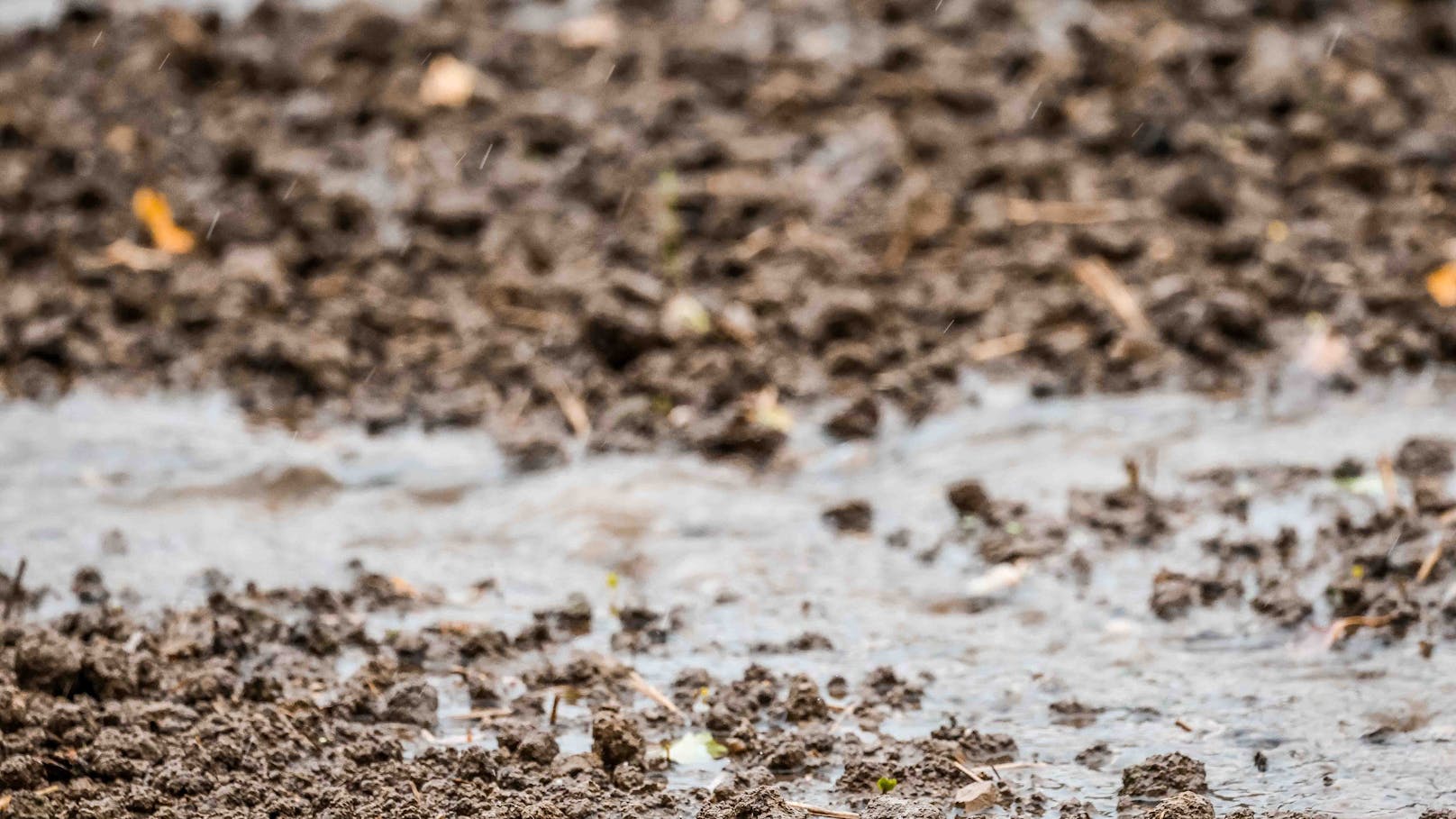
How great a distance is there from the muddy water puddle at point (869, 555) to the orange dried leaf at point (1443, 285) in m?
0.43

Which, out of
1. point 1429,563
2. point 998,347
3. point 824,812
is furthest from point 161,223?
point 1429,563

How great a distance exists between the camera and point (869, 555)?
11.9ft

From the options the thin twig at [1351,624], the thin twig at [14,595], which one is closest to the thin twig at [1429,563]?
the thin twig at [1351,624]

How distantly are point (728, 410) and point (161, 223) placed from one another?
84.4 inches

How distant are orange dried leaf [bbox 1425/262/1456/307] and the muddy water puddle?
426mm

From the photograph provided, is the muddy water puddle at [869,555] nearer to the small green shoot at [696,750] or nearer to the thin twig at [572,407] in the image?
the small green shoot at [696,750]

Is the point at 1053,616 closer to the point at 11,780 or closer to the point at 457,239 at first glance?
the point at 11,780

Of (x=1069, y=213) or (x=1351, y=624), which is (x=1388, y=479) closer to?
(x=1351, y=624)

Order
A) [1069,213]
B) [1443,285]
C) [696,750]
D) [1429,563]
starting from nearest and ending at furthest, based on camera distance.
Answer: [696,750], [1429,563], [1443,285], [1069,213]

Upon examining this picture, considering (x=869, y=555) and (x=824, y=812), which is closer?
(x=824, y=812)

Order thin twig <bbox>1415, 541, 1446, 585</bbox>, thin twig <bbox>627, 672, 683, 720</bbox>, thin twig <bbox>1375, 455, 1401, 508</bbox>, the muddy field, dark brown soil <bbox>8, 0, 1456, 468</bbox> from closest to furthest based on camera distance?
the muddy field < thin twig <bbox>627, 672, 683, 720</bbox> < thin twig <bbox>1415, 541, 1446, 585</bbox> < thin twig <bbox>1375, 455, 1401, 508</bbox> < dark brown soil <bbox>8, 0, 1456, 468</bbox>

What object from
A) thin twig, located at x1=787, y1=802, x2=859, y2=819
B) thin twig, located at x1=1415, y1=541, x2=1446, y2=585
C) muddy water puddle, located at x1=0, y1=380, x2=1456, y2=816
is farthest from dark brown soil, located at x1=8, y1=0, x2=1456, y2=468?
thin twig, located at x1=787, y1=802, x2=859, y2=819

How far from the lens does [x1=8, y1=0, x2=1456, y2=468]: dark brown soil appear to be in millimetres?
4496

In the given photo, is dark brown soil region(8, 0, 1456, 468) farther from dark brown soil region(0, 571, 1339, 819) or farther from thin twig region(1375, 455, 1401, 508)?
dark brown soil region(0, 571, 1339, 819)
